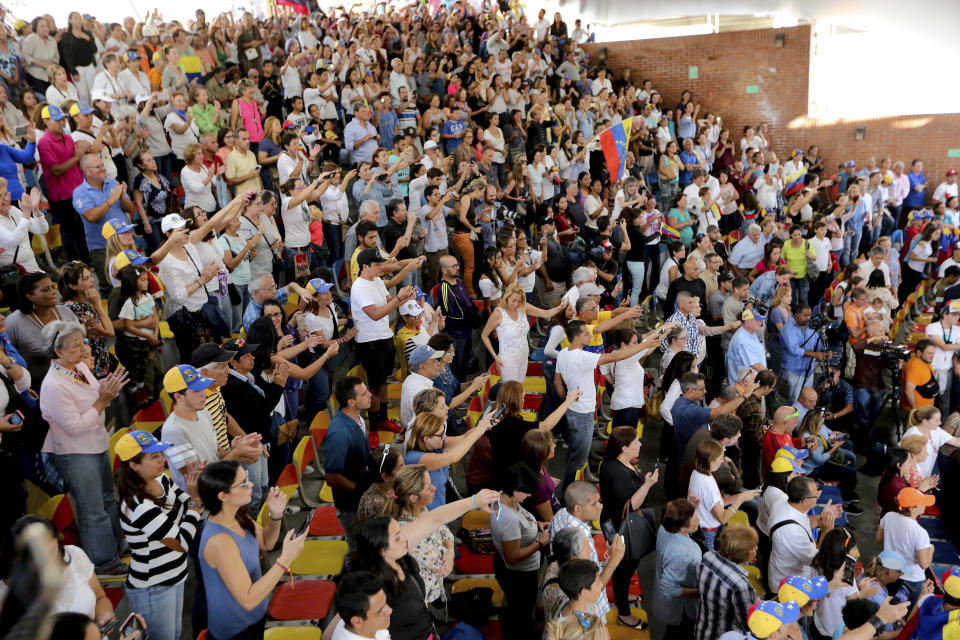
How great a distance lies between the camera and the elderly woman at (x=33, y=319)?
475cm

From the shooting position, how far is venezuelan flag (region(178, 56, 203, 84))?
11273 mm

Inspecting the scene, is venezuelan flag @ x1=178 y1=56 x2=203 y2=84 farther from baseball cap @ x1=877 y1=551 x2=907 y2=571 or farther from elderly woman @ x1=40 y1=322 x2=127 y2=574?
baseball cap @ x1=877 y1=551 x2=907 y2=571

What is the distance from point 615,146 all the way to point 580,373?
6.71m

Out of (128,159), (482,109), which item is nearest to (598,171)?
(482,109)

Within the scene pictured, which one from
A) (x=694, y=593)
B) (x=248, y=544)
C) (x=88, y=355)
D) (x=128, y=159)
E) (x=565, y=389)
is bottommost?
(x=694, y=593)

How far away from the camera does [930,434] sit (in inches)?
245

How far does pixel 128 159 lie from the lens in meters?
8.66

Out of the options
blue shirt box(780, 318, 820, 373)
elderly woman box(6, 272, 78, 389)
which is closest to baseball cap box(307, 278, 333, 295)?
elderly woman box(6, 272, 78, 389)

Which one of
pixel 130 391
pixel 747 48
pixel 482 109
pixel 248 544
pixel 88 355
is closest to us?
pixel 248 544

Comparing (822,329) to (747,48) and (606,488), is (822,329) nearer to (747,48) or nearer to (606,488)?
(606,488)

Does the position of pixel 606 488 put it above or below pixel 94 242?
below

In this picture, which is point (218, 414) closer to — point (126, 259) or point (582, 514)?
point (126, 259)

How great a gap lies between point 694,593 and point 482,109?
34.6 ft

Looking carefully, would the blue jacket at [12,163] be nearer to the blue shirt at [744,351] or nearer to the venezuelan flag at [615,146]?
the blue shirt at [744,351]
